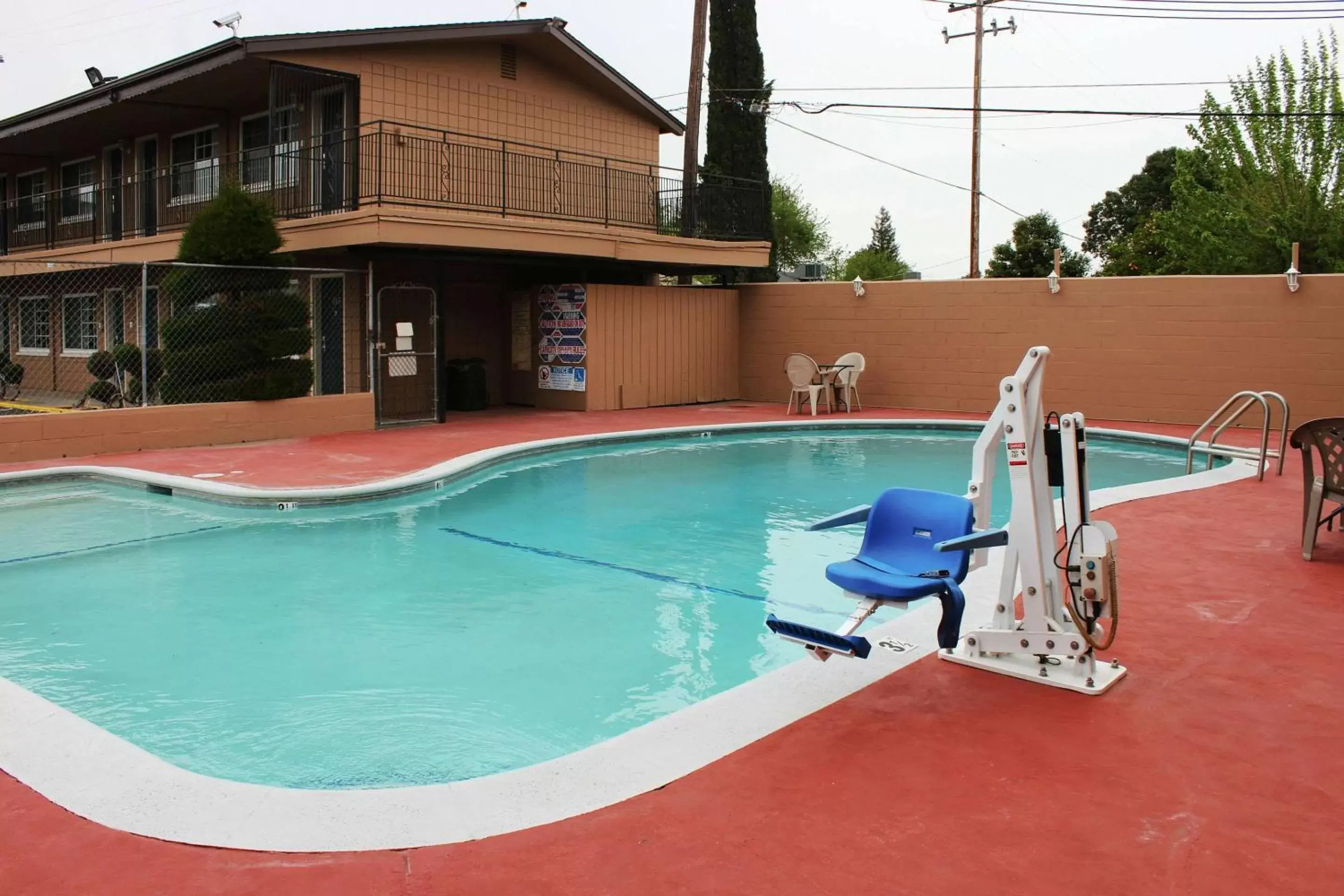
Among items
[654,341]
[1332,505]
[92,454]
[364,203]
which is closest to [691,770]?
[1332,505]

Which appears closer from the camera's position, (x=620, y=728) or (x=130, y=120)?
(x=620, y=728)

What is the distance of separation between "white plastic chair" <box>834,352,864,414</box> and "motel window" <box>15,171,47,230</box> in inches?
659

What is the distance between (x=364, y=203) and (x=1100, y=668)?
1248 centimetres

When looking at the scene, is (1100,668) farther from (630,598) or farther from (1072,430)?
(630,598)

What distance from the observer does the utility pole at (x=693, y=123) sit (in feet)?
63.2

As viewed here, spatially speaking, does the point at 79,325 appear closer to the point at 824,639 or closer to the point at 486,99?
the point at 486,99

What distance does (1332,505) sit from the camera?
8.34 meters

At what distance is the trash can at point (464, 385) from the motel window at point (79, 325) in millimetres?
8504

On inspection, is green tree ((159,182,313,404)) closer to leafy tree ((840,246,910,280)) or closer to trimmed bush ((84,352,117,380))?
trimmed bush ((84,352,117,380))

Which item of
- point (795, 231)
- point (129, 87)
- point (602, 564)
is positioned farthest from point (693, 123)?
point (795, 231)

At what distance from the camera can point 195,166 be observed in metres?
18.5

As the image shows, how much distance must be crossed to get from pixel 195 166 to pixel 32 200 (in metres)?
7.77

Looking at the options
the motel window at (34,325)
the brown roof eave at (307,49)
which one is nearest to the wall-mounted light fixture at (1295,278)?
the brown roof eave at (307,49)

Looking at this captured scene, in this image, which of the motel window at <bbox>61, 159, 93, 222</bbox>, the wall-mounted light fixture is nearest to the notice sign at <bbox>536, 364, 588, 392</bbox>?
the wall-mounted light fixture
